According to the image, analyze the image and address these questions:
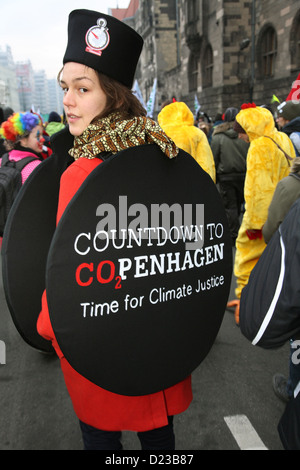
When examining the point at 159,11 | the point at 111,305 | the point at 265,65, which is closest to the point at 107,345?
the point at 111,305

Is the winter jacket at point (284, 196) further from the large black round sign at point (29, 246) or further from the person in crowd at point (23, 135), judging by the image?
the person in crowd at point (23, 135)

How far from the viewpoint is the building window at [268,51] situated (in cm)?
1748

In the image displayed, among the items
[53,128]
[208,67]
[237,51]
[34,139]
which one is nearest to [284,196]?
[34,139]

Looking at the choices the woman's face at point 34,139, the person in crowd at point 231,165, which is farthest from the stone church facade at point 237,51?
the woman's face at point 34,139

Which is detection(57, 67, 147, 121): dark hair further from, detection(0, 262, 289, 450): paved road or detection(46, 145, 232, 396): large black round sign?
detection(0, 262, 289, 450): paved road

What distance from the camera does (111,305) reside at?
120 centimetres

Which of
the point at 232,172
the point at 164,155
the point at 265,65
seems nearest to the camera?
the point at 164,155

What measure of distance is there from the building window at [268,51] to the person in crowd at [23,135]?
16360 mm

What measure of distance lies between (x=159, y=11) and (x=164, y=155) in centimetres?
4348

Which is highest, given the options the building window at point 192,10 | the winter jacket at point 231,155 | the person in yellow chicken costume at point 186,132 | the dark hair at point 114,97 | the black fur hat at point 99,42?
the building window at point 192,10

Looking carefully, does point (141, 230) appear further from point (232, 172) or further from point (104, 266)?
point (232, 172)

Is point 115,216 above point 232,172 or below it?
above

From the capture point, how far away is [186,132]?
3.74 m

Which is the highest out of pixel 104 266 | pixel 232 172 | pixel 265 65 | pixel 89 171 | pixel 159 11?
pixel 159 11
